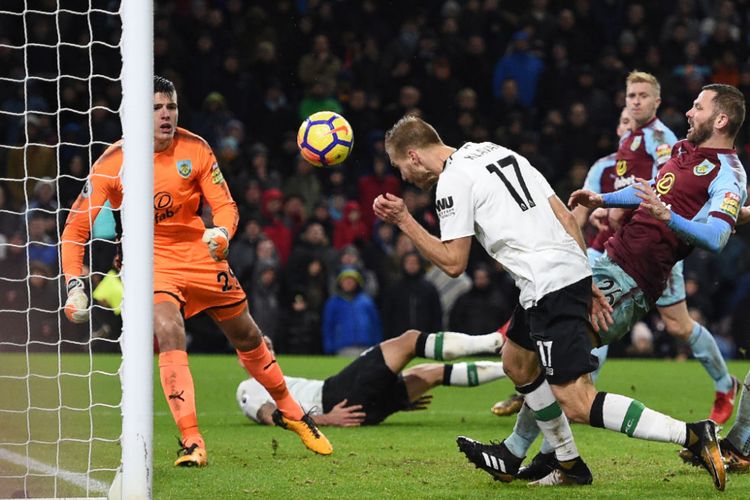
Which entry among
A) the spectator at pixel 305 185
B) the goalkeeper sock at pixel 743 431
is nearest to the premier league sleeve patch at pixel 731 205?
the goalkeeper sock at pixel 743 431

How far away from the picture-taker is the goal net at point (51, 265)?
308 inches

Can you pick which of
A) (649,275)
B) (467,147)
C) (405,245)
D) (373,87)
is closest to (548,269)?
(467,147)

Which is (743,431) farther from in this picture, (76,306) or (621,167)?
(76,306)

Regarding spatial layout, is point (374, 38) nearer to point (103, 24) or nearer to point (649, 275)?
point (103, 24)

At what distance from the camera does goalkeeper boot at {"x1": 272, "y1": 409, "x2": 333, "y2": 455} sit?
7.13 meters

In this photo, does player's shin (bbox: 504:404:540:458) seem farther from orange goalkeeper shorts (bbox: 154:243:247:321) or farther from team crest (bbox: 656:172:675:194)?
orange goalkeeper shorts (bbox: 154:243:247:321)

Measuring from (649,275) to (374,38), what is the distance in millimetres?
11667

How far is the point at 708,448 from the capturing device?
211 inches

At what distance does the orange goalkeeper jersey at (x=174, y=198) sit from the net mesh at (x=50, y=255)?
49.7 inches

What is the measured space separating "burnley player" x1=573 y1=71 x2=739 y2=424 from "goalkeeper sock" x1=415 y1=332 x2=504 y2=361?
990mm

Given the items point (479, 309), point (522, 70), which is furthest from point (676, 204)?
point (522, 70)

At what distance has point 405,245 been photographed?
1443 cm

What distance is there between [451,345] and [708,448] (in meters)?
2.91

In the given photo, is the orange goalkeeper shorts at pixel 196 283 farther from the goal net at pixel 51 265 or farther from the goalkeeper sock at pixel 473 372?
the goalkeeper sock at pixel 473 372
